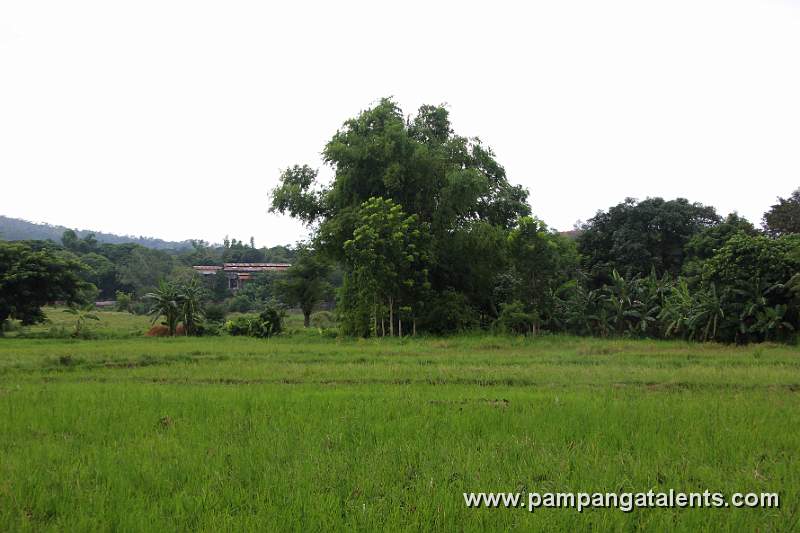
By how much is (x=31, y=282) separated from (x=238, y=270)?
1583 inches

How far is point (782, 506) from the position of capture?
4102 mm

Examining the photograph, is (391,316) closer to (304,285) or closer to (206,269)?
(304,285)

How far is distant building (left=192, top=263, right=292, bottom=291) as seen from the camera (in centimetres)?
6084

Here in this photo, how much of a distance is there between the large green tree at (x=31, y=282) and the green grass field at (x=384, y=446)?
51.0 ft

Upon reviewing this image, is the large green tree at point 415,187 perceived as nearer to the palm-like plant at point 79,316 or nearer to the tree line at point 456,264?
the tree line at point 456,264

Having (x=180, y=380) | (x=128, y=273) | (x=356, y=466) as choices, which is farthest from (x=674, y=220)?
(x=128, y=273)

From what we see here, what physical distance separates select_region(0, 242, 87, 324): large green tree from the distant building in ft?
108

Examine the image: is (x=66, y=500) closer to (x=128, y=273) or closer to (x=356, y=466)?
(x=356, y=466)

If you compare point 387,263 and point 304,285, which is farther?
point 304,285

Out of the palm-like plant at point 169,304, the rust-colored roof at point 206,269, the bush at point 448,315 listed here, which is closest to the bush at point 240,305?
the rust-colored roof at point 206,269

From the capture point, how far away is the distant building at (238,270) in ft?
200

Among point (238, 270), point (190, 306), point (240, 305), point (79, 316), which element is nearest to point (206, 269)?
point (238, 270)

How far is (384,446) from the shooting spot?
5.69m

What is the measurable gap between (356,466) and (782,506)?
10.8ft
